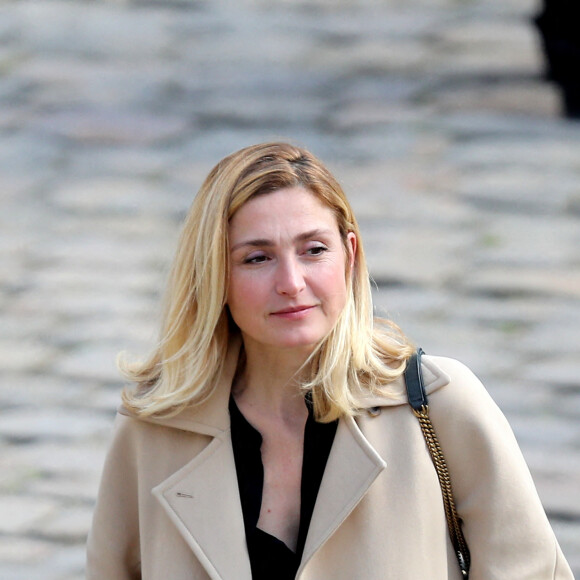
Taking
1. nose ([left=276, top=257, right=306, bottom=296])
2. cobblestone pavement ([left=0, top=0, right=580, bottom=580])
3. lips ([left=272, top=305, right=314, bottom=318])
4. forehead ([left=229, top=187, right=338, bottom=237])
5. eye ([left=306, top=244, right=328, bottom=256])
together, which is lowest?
cobblestone pavement ([left=0, top=0, right=580, bottom=580])

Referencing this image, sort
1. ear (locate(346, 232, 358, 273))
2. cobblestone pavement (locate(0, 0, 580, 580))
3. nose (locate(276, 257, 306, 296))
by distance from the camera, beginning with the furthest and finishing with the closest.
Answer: cobblestone pavement (locate(0, 0, 580, 580)), ear (locate(346, 232, 358, 273)), nose (locate(276, 257, 306, 296))

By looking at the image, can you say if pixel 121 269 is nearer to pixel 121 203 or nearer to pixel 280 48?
pixel 121 203

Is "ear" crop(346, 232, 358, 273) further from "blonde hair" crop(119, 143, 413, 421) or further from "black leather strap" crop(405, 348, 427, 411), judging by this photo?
"black leather strap" crop(405, 348, 427, 411)

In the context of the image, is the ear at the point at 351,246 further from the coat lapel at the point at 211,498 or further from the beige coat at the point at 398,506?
the coat lapel at the point at 211,498

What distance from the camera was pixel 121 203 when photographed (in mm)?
7988

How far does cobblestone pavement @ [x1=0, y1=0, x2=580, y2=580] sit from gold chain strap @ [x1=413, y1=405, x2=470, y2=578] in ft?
6.70

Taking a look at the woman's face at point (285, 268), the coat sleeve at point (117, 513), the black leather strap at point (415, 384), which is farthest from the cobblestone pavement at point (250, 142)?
the woman's face at point (285, 268)

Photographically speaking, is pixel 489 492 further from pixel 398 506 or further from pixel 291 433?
pixel 291 433

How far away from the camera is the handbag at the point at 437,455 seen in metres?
2.33

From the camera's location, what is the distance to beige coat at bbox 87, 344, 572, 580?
2.31 metres

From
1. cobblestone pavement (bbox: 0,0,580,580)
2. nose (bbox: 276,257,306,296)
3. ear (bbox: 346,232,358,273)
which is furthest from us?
cobblestone pavement (bbox: 0,0,580,580)

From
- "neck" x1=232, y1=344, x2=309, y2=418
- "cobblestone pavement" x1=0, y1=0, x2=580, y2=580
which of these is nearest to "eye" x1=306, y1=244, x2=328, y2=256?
"neck" x1=232, y1=344, x2=309, y2=418

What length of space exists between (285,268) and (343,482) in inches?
17.2

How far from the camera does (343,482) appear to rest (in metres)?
2.35
